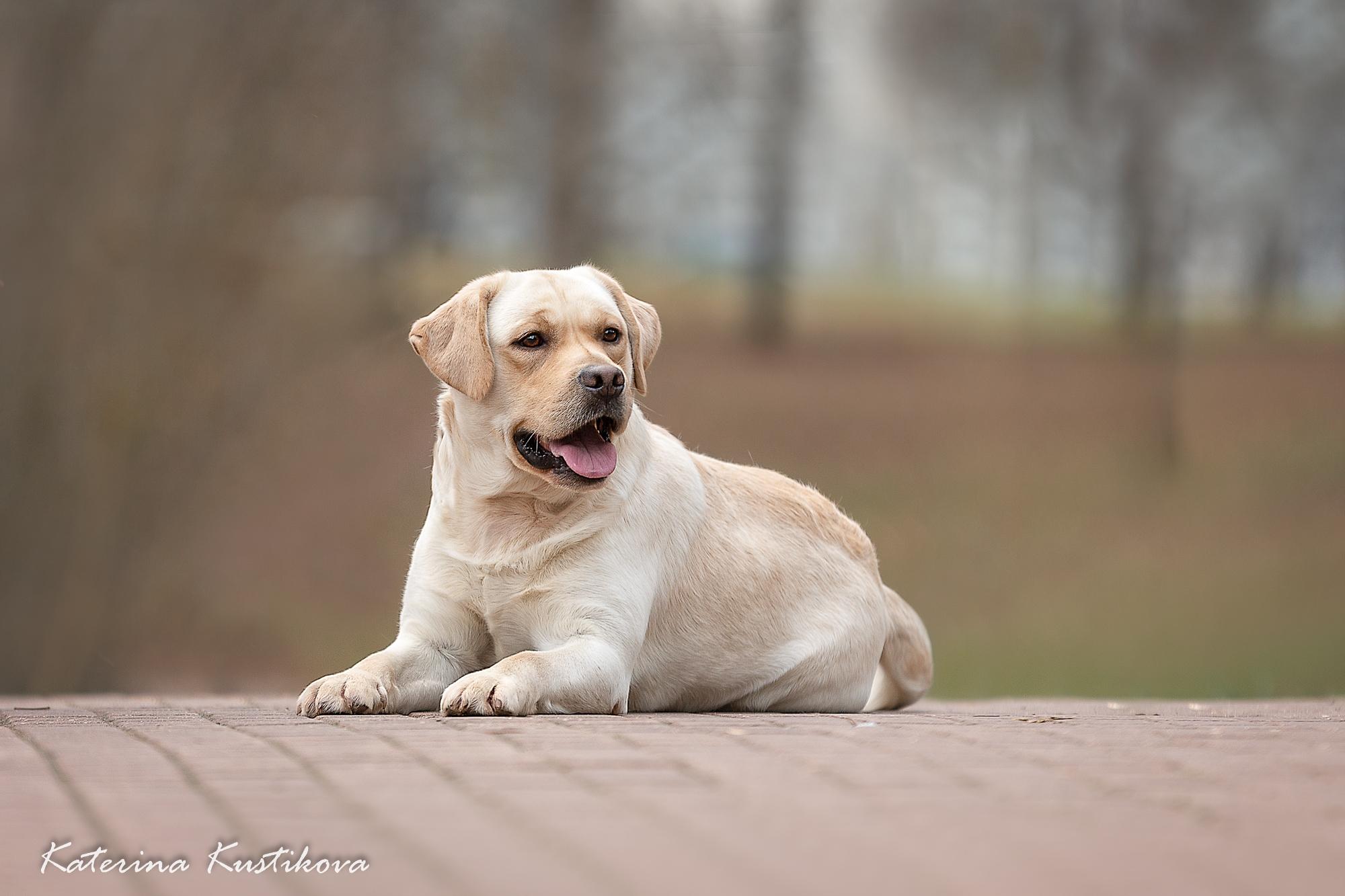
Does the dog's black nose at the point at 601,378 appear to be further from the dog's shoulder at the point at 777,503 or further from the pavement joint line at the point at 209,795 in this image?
the pavement joint line at the point at 209,795

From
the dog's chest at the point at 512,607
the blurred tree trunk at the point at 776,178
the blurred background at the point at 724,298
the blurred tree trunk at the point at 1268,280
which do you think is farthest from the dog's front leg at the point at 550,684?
the blurred tree trunk at the point at 1268,280

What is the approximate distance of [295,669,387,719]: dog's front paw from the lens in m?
5.53

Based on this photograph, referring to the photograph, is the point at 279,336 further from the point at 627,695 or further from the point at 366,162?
the point at 627,695

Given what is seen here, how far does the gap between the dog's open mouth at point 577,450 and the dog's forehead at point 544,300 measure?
380mm

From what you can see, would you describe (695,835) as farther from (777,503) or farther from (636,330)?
(777,503)

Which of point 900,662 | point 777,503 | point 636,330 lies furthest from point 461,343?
point 900,662

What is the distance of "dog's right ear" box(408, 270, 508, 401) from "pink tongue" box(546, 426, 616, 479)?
32 centimetres

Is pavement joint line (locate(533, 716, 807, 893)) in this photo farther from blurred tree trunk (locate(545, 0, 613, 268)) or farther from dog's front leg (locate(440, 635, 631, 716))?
blurred tree trunk (locate(545, 0, 613, 268))

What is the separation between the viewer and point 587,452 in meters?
5.93

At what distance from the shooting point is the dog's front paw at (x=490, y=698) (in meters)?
5.36

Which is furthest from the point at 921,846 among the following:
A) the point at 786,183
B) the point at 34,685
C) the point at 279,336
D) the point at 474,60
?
the point at 786,183

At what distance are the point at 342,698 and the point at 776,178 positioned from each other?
66.2 ft

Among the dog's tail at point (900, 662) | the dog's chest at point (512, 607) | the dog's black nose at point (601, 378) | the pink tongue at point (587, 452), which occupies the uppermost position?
the dog's black nose at point (601, 378)

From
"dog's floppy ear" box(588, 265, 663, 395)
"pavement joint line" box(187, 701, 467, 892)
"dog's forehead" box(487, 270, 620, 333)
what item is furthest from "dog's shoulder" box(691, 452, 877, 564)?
"pavement joint line" box(187, 701, 467, 892)
